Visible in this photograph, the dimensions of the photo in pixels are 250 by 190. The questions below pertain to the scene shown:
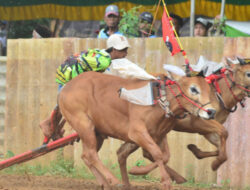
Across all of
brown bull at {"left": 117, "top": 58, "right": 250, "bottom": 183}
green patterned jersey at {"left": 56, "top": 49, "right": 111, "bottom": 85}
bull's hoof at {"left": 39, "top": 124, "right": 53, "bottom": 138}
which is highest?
green patterned jersey at {"left": 56, "top": 49, "right": 111, "bottom": 85}

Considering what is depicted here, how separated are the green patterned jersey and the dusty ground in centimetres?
168

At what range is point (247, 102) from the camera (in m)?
10.8

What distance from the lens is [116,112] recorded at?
30.1ft

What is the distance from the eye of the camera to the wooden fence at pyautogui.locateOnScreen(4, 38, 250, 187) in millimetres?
10922

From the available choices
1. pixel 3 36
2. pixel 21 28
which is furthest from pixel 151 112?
pixel 21 28

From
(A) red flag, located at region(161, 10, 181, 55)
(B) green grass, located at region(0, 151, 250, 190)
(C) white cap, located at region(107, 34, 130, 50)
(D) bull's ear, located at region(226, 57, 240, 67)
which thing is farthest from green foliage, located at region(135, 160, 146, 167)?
(A) red flag, located at region(161, 10, 181, 55)

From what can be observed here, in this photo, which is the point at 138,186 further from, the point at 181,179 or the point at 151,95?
the point at 151,95

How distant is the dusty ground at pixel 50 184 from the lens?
33.3 feet

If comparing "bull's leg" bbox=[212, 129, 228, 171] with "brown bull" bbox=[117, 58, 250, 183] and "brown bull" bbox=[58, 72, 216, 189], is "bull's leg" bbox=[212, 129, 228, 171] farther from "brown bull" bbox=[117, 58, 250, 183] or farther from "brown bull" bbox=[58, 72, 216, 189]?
"brown bull" bbox=[58, 72, 216, 189]

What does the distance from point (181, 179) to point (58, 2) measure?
818cm

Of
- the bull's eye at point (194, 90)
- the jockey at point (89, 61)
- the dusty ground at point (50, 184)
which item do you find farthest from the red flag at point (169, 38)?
the dusty ground at point (50, 184)

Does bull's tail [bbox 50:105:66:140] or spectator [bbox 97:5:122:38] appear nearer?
bull's tail [bbox 50:105:66:140]

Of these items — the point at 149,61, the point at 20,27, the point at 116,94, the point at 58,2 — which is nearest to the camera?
the point at 116,94

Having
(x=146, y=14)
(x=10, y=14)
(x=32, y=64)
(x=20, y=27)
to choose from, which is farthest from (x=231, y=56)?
(x=20, y=27)
